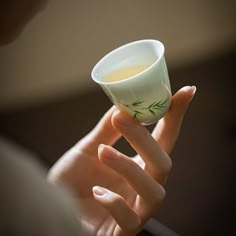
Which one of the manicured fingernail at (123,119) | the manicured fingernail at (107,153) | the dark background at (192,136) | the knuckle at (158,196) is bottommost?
the dark background at (192,136)

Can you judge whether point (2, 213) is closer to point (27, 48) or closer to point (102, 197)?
point (102, 197)

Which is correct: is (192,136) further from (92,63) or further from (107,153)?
(107,153)

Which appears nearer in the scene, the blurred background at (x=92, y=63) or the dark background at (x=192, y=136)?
the dark background at (x=192, y=136)

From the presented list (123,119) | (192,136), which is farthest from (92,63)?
(123,119)

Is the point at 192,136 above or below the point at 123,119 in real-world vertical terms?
below

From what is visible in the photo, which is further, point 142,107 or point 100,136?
point 100,136

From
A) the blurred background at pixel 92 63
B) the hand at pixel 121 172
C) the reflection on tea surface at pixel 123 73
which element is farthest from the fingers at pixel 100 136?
the blurred background at pixel 92 63

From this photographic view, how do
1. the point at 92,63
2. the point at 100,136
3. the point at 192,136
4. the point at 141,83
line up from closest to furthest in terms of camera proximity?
1. the point at 141,83
2. the point at 100,136
3. the point at 192,136
4. the point at 92,63

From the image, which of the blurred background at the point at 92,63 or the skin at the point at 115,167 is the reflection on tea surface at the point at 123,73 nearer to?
the skin at the point at 115,167
